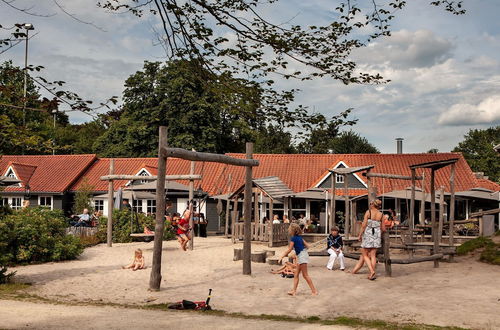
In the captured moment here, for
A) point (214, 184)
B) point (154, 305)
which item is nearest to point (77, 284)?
point (154, 305)

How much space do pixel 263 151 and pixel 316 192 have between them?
27294mm

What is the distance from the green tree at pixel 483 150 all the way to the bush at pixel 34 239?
189 ft

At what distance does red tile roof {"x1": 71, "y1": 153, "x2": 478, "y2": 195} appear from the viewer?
130ft

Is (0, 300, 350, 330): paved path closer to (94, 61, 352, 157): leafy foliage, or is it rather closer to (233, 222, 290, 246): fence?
(233, 222, 290, 246): fence

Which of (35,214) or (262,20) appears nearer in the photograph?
(262,20)

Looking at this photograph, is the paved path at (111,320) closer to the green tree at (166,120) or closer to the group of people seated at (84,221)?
the group of people seated at (84,221)

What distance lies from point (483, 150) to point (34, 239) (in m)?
64.9

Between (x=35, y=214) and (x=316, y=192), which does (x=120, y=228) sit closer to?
(x=35, y=214)

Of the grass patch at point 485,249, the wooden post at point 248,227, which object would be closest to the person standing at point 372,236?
the wooden post at point 248,227

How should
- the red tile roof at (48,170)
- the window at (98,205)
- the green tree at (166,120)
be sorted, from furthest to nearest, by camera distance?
1. the green tree at (166,120)
2. the red tile roof at (48,170)
3. the window at (98,205)

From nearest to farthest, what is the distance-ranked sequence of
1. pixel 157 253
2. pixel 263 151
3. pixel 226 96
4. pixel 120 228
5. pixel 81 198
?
pixel 226 96
pixel 157 253
pixel 120 228
pixel 81 198
pixel 263 151

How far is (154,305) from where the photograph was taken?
11.5 meters

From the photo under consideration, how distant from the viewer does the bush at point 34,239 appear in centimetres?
1683

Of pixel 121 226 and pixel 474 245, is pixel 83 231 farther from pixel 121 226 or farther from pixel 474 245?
pixel 474 245
